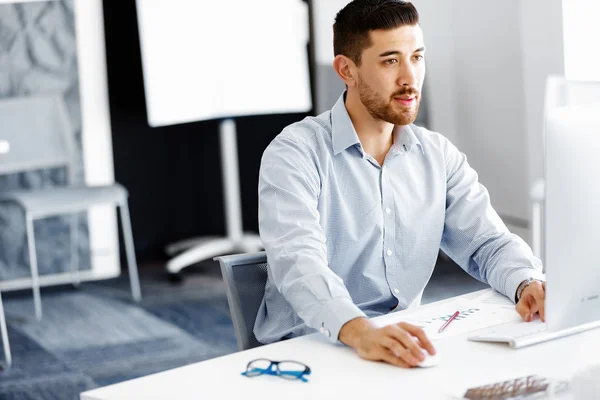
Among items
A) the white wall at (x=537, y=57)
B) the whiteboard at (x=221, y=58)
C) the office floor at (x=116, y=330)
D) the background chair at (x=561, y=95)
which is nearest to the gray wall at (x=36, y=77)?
the office floor at (x=116, y=330)

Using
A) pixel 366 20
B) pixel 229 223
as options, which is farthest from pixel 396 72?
pixel 229 223

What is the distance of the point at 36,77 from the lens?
508 centimetres

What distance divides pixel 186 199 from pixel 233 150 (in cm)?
62

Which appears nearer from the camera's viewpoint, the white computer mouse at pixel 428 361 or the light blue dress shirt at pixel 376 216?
the white computer mouse at pixel 428 361

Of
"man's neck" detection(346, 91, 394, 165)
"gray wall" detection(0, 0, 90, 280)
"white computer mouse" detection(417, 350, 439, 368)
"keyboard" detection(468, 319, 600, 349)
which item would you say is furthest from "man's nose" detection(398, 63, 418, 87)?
"gray wall" detection(0, 0, 90, 280)

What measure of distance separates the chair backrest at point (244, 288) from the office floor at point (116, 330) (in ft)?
5.35

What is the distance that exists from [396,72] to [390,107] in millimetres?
72

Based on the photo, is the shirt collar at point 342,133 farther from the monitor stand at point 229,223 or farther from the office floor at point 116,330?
the monitor stand at point 229,223

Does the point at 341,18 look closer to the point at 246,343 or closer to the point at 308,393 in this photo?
the point at 246,343

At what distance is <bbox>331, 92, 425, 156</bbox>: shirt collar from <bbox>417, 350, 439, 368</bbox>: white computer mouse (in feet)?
2.11

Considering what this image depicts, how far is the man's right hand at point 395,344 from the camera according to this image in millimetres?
1338

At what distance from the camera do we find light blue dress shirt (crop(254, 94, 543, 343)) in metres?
1.78

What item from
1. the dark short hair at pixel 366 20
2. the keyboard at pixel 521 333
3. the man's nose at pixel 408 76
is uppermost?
the dark short hair at pixel 366 20

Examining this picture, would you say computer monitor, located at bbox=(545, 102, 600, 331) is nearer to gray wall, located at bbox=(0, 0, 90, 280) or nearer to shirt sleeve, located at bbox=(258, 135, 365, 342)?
shirt sleeve, located at bbox=(258, 135, 365, 342)
